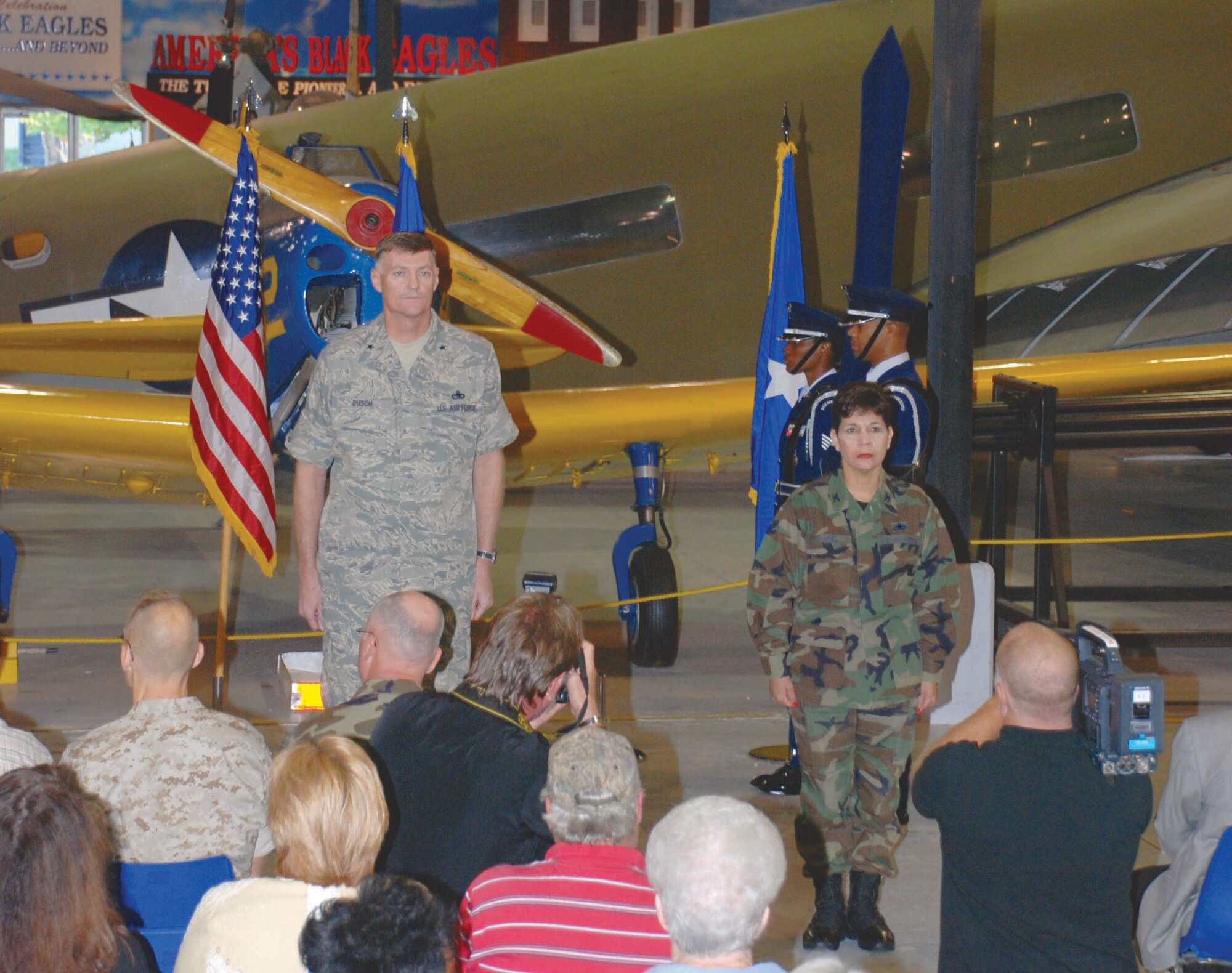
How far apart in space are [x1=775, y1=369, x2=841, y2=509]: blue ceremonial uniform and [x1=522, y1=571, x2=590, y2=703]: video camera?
0.92 meters

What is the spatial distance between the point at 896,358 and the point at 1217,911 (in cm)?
203

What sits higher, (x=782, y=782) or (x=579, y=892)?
(x=579, y=892)

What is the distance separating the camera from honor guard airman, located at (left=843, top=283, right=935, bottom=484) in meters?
3.89

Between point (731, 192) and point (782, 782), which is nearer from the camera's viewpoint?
point (782, 782)

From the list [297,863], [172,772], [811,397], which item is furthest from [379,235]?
[297,863]

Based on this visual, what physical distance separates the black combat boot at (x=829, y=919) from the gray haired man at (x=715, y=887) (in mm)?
1856

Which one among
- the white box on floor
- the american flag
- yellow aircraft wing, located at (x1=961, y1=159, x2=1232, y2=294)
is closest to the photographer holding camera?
the white box on floor

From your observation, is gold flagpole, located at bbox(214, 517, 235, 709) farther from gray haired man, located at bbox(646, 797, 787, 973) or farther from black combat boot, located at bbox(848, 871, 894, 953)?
gray haired man, located at bbox(646, 797, 787, 973)

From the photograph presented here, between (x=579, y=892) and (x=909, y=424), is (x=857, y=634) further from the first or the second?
(x=579, y=892)

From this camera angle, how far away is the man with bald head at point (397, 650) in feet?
8.75

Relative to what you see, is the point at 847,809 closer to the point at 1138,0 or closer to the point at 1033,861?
the point at 1033,861

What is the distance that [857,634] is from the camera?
3.36 meters

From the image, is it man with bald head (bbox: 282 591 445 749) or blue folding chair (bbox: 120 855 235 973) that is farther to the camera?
man with bald head (bbox: 282 591 445 749)

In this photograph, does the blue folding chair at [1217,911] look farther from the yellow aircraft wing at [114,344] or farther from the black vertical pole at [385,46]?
the black vertical pole at [385,46]
